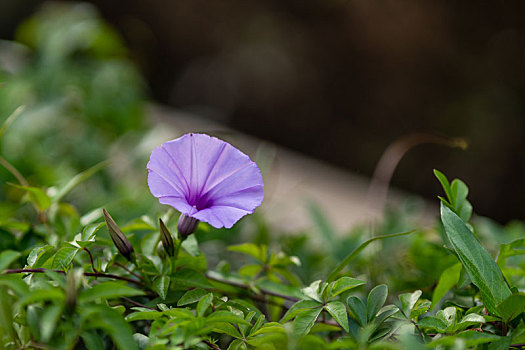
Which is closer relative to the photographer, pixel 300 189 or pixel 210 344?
pixel 210 344

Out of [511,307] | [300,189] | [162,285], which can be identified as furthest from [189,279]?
[300,189]

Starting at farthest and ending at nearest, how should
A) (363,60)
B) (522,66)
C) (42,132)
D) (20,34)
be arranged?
(363,60), (522,66), (20,34), (42,132)

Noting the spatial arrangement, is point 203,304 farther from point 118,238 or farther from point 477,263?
point 477,263

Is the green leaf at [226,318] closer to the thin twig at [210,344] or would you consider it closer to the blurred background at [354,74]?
the thin twig at [210,344]

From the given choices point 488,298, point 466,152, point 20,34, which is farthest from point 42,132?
point 466,152

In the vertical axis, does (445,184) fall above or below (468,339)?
above

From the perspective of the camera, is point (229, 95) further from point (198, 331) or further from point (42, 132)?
point (198, 331)

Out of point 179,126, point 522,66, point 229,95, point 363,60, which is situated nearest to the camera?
point 179,126
